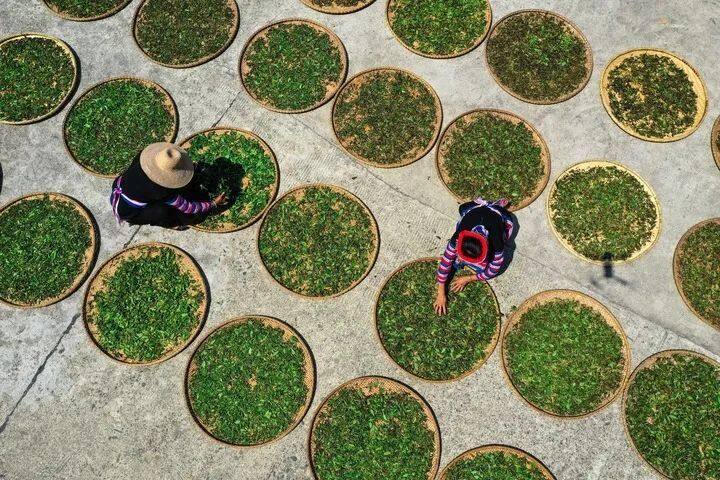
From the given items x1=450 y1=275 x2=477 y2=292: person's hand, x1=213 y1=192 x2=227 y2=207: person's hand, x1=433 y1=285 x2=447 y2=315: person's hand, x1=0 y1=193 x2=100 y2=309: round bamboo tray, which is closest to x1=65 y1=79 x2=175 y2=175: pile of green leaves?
x1=0 y1=193 x2=100 y2=309: round bamboo tray

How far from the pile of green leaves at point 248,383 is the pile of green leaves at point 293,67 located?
3059mm

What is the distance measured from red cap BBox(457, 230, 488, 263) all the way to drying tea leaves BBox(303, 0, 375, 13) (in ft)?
13.1

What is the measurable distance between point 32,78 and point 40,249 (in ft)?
8.32

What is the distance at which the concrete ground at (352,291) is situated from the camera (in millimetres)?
6289

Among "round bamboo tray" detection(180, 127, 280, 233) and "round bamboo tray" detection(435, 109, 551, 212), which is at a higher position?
"round bamboo tray" detection(435, 109, 551, 212)

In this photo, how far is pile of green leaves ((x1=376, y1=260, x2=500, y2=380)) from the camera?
639cm

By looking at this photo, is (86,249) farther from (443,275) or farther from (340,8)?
(340,8)

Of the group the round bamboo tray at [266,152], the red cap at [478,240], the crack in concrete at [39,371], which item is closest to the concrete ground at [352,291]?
the crack in concrete at [39,371]

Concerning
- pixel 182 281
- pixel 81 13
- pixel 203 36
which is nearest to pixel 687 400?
pixel 182 281

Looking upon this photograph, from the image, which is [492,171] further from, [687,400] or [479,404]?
[687,400]

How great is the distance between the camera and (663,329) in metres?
6.52

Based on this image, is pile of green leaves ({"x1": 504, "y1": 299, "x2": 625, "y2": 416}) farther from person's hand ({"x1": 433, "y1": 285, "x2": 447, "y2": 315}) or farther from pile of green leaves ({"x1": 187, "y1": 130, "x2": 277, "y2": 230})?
pile of green leaves ({"x1": 187, "y1": 130, "x2": 277, "y2": 230})

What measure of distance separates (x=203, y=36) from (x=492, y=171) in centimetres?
446

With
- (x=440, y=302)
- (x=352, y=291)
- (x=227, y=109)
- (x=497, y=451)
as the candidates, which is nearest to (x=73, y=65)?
(x=227, y=109)
